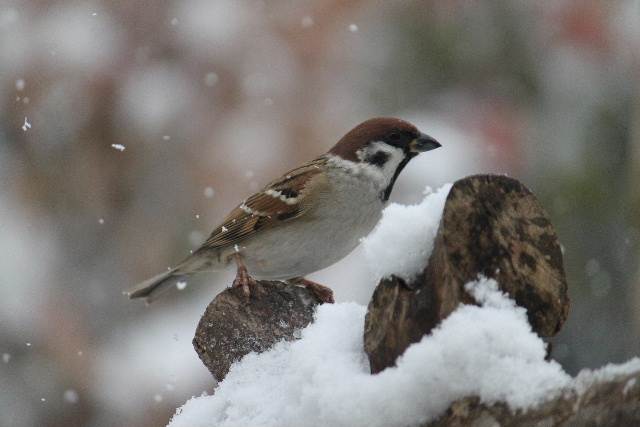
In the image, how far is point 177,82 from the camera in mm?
4184

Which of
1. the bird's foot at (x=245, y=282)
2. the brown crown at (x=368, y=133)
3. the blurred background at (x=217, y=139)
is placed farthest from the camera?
the blurred background at (x=217, y=139)

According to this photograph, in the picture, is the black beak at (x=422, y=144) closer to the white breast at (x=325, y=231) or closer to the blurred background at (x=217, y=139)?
the white breast at (x=325, y=231)

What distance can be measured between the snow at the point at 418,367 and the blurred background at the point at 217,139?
8.39ft

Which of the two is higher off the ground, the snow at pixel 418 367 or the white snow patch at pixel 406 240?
the white snow patch at pixel 406 240

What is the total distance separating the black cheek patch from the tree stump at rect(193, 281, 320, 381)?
0.98m

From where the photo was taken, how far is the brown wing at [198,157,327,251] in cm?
256

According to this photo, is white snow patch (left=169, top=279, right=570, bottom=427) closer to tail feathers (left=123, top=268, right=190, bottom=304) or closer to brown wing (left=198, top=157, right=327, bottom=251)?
brown wing (left=198, top=157, right=327, bottom=251)

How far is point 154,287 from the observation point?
2.81m

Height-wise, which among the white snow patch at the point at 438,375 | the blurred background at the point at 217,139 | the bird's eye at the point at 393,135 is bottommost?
the white snow patch at the point at 438,375

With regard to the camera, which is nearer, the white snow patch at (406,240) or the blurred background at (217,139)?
the white snow patch at (406,240)

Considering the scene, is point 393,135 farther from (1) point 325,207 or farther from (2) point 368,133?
(1) point 325,207

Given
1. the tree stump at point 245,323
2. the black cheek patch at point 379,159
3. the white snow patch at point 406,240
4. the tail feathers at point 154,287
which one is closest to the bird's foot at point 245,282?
the tree stump at point 245,323

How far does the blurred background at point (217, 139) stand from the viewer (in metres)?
3.78

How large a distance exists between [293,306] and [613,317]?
9.87 ft
